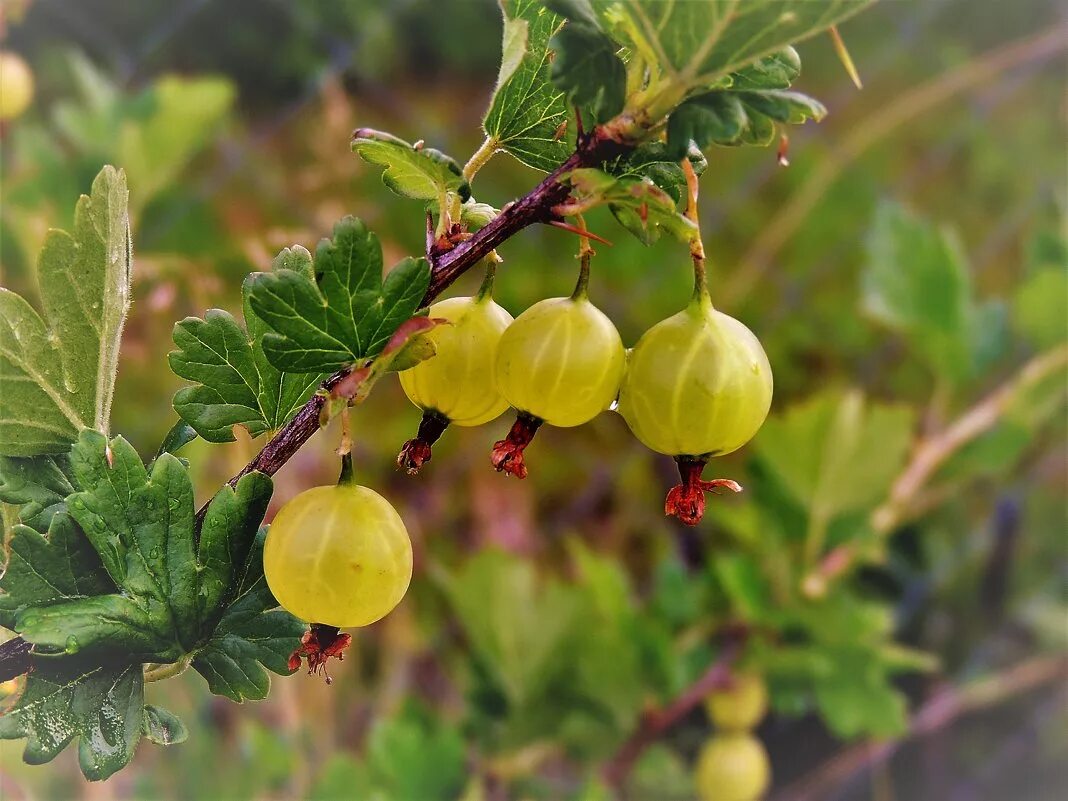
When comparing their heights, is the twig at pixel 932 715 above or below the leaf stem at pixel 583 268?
below

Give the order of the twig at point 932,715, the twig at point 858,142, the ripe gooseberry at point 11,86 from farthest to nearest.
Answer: the twig at point 858,142 → the twig at point 932,715 → the ripe gooseberry at point 11,86

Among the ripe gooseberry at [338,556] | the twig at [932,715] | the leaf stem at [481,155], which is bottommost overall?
the twig at [932,715]

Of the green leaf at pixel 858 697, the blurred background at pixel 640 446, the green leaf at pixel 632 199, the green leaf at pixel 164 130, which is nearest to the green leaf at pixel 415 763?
the blurred background at pixel 640 446

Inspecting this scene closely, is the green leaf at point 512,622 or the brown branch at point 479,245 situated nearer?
the brown branch at point 479,245

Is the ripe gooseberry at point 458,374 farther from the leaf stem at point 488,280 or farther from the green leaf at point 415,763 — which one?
the green leaf at point 415,763

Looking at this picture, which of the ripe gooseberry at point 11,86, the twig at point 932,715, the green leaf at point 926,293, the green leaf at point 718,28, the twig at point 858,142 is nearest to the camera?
the green leaf at point 718,28

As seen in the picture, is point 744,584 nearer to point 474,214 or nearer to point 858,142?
point 474,214

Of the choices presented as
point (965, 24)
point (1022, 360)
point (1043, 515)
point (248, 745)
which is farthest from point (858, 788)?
point (965, 24)

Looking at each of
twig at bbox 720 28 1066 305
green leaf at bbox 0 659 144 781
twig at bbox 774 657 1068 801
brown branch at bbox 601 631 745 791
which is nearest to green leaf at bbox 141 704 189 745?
green leaf at bbox 0 659 144 781
